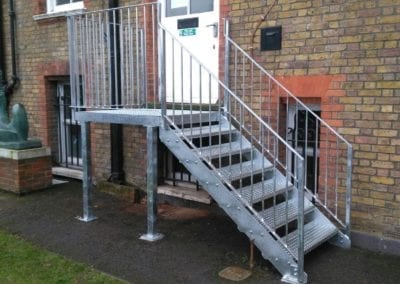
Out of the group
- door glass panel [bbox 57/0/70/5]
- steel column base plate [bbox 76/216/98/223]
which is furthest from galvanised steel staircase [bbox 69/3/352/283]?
door glass panel [bbox 57/0/70/5]

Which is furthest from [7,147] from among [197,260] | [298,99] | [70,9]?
[298,99]

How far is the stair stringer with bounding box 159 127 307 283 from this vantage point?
3.80 meters

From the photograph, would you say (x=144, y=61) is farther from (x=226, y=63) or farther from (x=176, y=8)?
(x=226, y=63)

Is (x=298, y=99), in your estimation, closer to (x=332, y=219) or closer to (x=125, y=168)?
(x=332, y=219)

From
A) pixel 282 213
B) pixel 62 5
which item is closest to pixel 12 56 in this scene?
pixel 62 5

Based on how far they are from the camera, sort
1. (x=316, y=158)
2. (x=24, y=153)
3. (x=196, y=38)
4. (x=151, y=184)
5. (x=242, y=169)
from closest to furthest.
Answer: (x=242, y=169) < (x=151, y=184) < (x=316, y=158) < (x=196, y=38) < (x=24, y=153)

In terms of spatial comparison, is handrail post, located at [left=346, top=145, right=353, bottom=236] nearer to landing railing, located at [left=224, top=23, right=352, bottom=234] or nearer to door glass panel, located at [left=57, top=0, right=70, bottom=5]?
landing railing, located at [left=224, top=23, right=352, bottom=234]

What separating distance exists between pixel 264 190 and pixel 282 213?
0.27 m

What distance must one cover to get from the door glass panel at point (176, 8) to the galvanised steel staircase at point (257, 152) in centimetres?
25

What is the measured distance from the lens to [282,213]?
4.29m

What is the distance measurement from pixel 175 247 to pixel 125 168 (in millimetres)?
2304

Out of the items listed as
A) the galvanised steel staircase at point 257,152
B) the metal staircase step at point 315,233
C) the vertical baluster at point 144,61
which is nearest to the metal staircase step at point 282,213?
the galvanised steel staircase at point 257,152

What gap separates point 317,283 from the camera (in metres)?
3.77

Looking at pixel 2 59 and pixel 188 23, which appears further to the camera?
pixel 2 59
